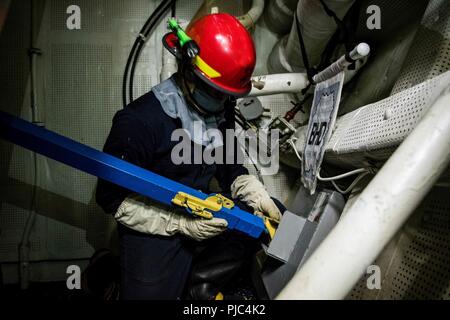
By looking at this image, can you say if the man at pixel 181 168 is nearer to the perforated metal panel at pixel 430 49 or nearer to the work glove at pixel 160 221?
the work glove at pixel 160 221

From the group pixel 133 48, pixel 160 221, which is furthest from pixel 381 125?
pixel 133 48

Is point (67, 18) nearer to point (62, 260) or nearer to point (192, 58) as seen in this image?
point (192, 58)

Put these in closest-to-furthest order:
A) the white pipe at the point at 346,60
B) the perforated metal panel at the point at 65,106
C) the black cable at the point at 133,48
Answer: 1. the white pipe at the point at 346,60
2. the perforated metal panel at the point at 65,106
3. the black cable at the point at 133,48

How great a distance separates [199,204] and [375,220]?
86 cm

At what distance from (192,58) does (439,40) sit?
1282mm

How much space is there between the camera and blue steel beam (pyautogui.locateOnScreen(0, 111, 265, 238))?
1.20 meters

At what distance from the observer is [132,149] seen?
58.9 inches

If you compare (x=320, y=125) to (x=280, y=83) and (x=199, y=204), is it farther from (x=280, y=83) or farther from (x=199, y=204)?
(x=199, y=204)

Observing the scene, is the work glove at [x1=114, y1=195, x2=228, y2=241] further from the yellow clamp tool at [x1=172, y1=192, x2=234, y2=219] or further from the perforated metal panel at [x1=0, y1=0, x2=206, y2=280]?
the perforated metal panel at [x1=0, y1=0, x2=206, y2=280]

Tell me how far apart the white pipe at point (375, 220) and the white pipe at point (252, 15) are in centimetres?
206

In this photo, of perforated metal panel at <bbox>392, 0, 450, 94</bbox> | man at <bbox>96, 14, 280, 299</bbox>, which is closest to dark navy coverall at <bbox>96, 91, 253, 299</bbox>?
man at <bbox>96, 14, 280, 299</bbox>

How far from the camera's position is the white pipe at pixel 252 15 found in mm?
2482

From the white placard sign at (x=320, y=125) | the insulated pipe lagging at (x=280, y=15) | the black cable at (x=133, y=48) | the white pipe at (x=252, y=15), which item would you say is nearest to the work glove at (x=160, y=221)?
the white placard sign at (x=320, y=125)

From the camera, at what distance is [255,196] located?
185cm
